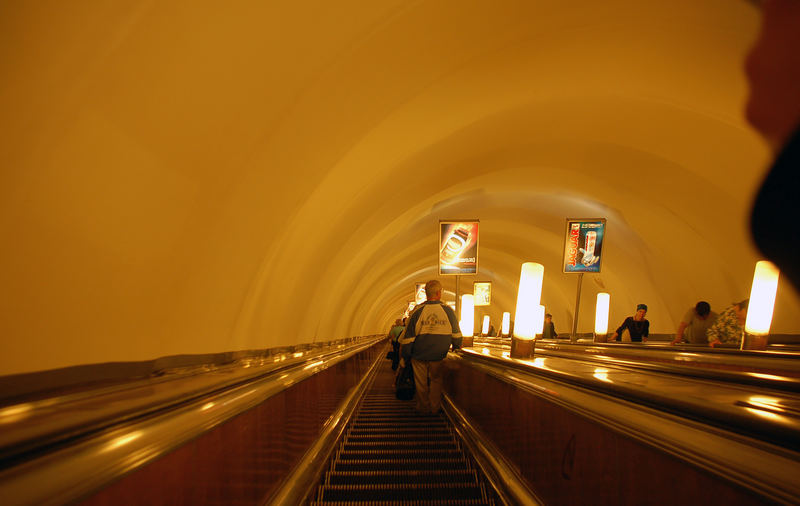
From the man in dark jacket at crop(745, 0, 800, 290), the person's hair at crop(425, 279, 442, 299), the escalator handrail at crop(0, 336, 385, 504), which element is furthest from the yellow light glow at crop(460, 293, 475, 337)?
the man in dark jacket at crop(745, 0, 800, 290)

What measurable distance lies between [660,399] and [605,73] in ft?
19.2

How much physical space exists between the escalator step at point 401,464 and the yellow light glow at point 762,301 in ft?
12.6

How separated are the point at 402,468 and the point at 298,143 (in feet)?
10.3

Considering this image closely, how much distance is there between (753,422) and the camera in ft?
4.40

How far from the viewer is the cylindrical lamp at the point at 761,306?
215 inches

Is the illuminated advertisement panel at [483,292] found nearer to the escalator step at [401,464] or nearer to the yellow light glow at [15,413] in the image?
the escalator step at [401,464]

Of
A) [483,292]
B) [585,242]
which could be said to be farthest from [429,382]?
[483,292]

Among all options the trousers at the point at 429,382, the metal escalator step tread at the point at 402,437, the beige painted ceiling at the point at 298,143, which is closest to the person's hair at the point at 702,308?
the beige painted ceiling at the point at 298,143

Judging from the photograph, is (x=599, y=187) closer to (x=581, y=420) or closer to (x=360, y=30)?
(x=360, y=30)

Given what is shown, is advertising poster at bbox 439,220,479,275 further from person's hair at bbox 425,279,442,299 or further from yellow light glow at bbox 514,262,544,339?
yellow light glow at bbox 514,262,544,339

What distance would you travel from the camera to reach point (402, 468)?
434 cm

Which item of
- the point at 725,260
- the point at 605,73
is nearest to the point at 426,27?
the point at 605,73

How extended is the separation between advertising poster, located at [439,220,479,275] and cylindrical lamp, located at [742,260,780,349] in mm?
6892

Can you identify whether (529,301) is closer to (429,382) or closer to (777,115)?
(429,382)
